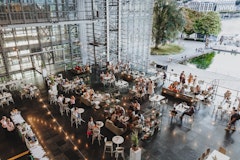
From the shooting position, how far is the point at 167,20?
25.4 metres

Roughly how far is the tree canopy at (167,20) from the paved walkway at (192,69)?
310 cm

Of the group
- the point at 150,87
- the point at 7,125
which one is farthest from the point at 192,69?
the point at 7,125

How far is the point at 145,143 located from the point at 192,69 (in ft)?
51.9

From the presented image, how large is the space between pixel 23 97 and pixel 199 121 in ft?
33.7

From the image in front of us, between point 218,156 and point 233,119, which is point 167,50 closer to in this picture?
point 233,119

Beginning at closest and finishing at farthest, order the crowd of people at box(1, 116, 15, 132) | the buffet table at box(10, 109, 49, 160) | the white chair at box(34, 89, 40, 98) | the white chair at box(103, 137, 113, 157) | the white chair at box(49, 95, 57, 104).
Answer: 1. the buffet table at box(10, 109, 49, 160)
2. the white chair at box(103, 137, 113, 157)
3. the crowd of people at box(1, 116, 15, 132)
4. the white chair at box(49, 95, 57, 104)
5. the white chair at box(34, 89, 40, 98)

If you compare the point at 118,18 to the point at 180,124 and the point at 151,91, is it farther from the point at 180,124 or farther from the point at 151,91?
the point at 180,124

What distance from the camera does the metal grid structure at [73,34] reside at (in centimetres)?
1423

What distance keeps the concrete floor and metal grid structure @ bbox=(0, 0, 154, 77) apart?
257 inches

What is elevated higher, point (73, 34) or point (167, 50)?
point (73, 34)

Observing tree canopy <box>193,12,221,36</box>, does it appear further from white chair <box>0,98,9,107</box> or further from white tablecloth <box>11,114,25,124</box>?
white tablecloth <box>11,114,25,124</box>

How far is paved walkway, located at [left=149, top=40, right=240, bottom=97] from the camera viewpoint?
17.1 meters

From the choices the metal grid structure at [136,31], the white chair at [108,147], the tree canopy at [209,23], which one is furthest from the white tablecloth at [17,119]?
the tree canopy at [209,23]

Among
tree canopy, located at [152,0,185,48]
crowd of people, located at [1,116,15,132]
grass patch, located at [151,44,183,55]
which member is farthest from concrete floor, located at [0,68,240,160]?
grass patch, located at [151,44,183,55]
